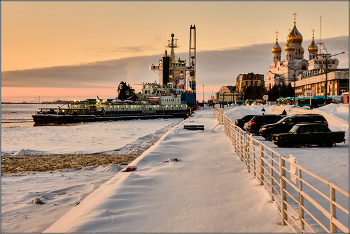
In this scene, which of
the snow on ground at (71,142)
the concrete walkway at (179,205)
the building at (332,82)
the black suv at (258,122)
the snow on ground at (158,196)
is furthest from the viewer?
the building at (332,82)

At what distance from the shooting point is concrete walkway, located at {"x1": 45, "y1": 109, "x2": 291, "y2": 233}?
4.96m

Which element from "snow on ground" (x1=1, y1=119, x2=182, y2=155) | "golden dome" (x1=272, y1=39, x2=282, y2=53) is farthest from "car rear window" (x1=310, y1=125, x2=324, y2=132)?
"golden dome" (x1=272, y1=39, x2=282, y2=53)

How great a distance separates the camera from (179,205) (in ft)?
19.8

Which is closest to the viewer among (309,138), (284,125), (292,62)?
(309,138)

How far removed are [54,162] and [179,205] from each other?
9.69 meters

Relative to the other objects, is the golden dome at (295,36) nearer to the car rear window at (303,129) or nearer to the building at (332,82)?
the building at (332,82)

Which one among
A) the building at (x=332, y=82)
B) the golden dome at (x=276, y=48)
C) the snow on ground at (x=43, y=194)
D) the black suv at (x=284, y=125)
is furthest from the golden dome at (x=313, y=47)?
the snow on ground at (x=43, y=194)

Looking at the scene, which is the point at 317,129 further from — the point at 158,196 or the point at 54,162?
the point at 54,162

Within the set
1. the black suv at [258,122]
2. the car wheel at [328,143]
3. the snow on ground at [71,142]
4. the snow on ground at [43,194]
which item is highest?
the black suv at [258,122]

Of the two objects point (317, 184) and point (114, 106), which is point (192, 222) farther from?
point (114, 106)

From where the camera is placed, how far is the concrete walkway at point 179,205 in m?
4.96

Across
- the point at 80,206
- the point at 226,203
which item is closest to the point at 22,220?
the point at 80,206

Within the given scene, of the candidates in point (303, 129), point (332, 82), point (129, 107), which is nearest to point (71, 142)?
point (303, 129)

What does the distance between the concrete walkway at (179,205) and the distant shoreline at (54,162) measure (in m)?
4.38
